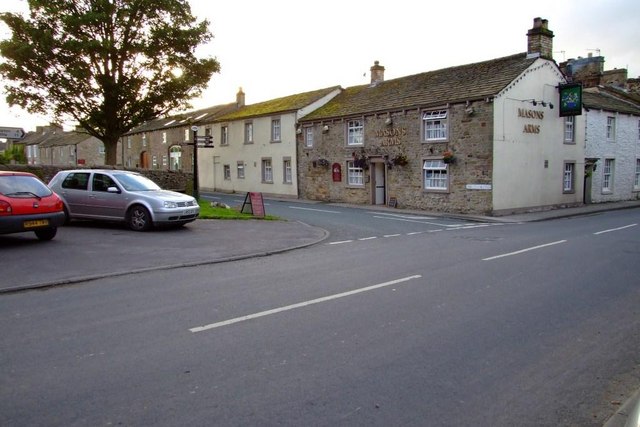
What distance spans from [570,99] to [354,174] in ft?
39.1

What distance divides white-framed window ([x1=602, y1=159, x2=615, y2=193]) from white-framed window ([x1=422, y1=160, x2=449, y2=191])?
491 inches

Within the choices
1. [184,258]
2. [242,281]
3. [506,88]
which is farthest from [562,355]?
[506,88]

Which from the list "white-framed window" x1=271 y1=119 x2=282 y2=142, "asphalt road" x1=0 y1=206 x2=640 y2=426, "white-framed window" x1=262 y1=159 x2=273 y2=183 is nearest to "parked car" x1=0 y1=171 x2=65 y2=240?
"asphalt road" x1=0 y1=206 x2=640 y2=426

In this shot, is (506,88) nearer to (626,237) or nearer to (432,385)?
(626,237)

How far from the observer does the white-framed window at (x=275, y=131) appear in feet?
114

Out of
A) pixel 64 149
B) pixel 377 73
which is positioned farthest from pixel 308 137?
pixel 64 149

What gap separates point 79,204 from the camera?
14.1 metres

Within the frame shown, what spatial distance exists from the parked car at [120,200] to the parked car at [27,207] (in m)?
2.43

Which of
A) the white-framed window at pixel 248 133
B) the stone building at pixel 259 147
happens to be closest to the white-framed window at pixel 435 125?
the stone building at pixel 259 147

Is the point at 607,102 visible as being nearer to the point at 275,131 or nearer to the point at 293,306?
the point at 275,131

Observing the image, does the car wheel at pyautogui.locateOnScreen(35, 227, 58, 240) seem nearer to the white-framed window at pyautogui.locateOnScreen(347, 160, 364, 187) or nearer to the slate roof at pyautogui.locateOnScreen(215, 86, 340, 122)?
the white-framed window at pyautogui.locateOnScreen(347, 160, 364, 187)

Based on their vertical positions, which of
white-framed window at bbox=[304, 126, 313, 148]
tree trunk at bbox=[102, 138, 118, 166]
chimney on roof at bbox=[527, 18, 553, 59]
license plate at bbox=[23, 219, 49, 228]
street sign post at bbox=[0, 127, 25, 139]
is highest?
chimney on roof at bbox=[527, 18, 553, 59]

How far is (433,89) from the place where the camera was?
2573 cm

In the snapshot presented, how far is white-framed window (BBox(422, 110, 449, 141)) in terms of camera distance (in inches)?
946
